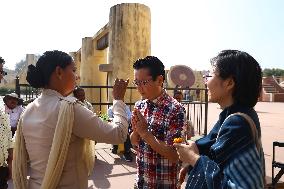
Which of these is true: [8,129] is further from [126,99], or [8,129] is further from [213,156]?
[126,99]

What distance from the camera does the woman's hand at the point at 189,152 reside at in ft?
5.32

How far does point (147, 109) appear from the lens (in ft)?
8.71

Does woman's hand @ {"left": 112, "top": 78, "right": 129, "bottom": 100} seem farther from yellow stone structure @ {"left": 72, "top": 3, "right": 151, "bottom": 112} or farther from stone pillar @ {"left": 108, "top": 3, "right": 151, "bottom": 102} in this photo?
stone pillar @ {"left": 108, "top": 3, "right": 151, "bottom": 102}

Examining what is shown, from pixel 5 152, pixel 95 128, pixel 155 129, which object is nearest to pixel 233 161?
pixel 95 128

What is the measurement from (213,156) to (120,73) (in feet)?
19.4

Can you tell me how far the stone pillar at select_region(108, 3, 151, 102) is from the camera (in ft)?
23.6

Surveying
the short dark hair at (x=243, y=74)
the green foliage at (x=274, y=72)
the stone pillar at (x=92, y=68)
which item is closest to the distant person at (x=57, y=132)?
the short dark hair at (x=243, y=74)

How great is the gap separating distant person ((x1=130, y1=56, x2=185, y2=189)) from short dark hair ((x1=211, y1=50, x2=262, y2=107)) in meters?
0.92

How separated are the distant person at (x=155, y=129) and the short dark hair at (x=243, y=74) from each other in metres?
0.92

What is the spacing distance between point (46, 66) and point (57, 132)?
0.45 m

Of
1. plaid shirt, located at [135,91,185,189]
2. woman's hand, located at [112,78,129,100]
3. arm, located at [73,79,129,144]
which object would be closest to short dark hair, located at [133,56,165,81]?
plaid shirt, located at [135,91,185,189]

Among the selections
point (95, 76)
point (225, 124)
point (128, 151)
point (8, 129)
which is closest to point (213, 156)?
point (225, 124)

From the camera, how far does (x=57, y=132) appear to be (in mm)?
1889

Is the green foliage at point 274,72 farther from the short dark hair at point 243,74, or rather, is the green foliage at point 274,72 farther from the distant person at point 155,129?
the short dark hair at point 243,74
